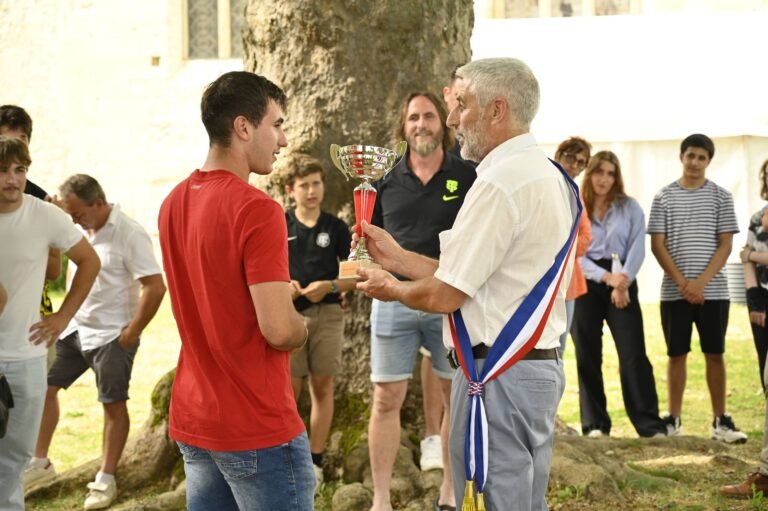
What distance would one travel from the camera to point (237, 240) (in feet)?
10.2

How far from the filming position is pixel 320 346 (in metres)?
5.89

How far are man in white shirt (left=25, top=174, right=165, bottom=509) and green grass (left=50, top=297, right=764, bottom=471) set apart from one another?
1.49m

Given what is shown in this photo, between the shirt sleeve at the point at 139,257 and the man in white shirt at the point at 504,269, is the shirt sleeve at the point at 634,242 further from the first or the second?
the man in white shirt at the point at 504,269

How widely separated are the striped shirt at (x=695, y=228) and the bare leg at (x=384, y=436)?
321 centimetres

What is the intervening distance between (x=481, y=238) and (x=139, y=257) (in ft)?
11.1

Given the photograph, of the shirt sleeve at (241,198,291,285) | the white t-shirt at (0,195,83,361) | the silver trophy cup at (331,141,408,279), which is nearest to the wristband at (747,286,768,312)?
the silver trophy cup at (331,141,408,279)

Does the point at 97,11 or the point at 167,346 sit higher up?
the point at 97,11

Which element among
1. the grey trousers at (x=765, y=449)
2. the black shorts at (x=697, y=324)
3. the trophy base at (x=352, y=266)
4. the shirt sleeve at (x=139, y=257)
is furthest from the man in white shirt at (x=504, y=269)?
the black shorts at (x=697, y=324)

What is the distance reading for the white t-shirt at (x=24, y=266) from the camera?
4598mm

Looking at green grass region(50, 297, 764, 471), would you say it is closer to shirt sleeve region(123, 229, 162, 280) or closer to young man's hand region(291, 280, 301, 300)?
shirt sleeve region(123, 229, 162, 280)

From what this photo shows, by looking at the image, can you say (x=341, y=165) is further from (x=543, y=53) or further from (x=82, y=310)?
(x=543, y=53)

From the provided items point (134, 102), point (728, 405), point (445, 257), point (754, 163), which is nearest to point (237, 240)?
point (445, 257)

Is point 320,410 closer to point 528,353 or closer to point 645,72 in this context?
point 528,353

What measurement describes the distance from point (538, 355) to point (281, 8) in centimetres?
365
